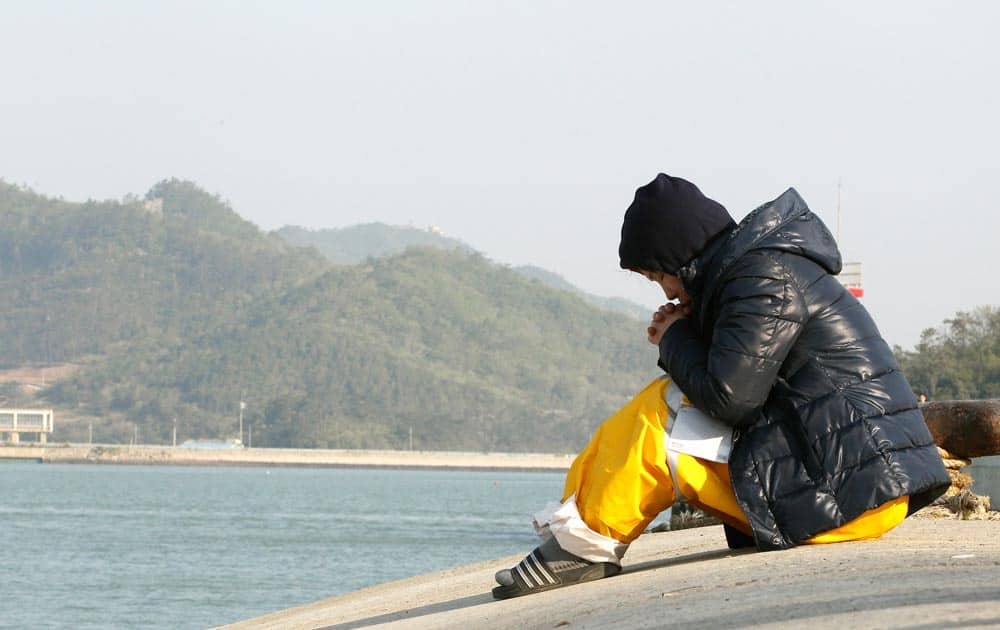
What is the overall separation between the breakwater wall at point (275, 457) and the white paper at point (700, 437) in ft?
467

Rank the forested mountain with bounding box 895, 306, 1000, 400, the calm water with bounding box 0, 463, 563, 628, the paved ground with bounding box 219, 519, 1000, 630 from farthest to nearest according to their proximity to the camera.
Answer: the forested mountain with bounding box 895, 306, 1000, 400
the calm water with bounding box 0, 463, 563, 628
the paved ground with bounding box 219, 519, 1000, 630

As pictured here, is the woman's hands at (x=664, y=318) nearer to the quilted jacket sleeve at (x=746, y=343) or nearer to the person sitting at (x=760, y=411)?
the person sitting at (x=760, y=411)

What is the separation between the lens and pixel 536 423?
167625mm

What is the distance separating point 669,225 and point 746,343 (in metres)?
0.49

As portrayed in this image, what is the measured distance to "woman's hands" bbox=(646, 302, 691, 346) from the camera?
470 cm

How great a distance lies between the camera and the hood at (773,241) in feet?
14.7

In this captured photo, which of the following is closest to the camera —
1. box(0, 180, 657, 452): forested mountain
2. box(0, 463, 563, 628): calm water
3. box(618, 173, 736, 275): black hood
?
box(618, 173, 736, 275): black hood

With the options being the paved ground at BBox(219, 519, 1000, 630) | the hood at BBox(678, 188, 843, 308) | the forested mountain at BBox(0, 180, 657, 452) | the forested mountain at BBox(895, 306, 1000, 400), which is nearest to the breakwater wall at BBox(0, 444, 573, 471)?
the forested mountain at BBox(0, 180, 657, 452)

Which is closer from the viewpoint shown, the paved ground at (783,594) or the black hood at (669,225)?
the paved ground at (783,594)

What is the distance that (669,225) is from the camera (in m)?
4.62

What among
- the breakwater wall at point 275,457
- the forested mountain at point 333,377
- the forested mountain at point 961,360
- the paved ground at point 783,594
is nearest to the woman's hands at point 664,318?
the paved ground at point 783,594

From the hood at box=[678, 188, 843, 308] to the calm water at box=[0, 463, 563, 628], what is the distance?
663 inches

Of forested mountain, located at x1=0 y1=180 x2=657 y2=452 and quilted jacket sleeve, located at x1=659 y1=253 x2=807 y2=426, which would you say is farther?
forested mountain, located at x1=0 y1=180 x2=657 y2=452

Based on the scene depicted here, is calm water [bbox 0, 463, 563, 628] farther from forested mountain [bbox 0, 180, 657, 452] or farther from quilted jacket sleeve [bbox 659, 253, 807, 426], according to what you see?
forested mountain [bbox 0, 180, 657, 452]
